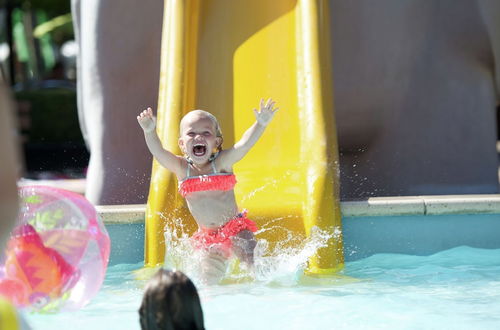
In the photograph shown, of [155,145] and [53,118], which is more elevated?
[53,118]

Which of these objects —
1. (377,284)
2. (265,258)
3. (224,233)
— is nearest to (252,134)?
(224,233)

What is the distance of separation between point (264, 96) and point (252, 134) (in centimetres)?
123

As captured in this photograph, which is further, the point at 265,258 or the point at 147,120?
the point at 265,258

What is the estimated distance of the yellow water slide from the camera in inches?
185

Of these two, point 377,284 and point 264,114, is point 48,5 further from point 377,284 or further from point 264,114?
point 377,284

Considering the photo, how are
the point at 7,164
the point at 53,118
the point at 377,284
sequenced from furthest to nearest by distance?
the point at 53,118
the point at 377,284
the point at 7,164

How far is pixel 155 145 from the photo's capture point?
436 centimetres

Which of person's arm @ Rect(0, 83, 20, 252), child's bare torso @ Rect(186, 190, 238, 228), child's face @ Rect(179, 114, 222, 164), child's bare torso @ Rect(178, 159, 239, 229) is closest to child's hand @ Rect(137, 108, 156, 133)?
child's face @ Rect(179, 114, 222, 164)

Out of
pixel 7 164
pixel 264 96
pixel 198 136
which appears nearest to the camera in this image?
pixel 7 164

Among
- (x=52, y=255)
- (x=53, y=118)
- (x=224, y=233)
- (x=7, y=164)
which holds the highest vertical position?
(x=53, y=118)

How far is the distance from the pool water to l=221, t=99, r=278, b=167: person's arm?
2.19 feet

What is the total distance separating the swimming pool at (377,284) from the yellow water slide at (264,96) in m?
0.23

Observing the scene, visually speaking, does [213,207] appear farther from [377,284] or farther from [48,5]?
[48,5]

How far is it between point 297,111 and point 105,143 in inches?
66.6
